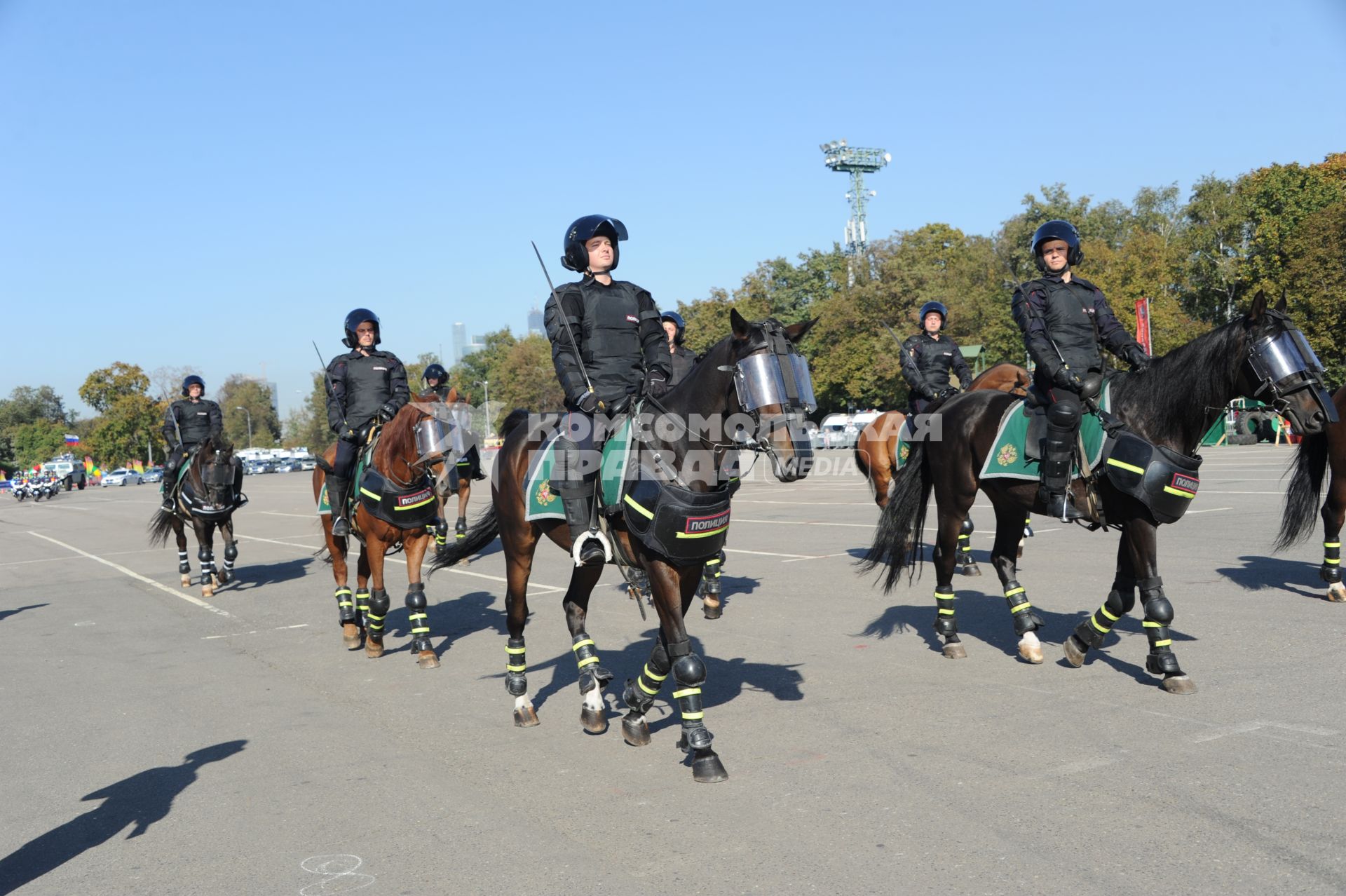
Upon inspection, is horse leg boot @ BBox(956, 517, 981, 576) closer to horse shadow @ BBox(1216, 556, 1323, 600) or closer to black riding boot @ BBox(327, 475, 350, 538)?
horse shadow @ BBox(1216, 556, 1323, 600)

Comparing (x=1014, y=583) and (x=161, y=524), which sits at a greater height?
(x=161, y=524)

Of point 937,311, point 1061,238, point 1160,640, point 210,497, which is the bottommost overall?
point 1160,640

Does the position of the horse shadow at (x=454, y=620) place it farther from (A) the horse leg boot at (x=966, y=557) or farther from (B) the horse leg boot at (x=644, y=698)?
(A) the horse leg boot at (x=966, y=557)

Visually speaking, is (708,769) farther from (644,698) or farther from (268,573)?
(268,573)

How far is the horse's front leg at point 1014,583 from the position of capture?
8.05 m

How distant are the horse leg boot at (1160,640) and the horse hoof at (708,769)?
10.6ft

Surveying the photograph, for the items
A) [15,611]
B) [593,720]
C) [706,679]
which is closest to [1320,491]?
[706,679]

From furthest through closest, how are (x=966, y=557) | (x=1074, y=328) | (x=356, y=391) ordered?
(x=966, y=557), (x=356, y=391), (x=1074, y=328)

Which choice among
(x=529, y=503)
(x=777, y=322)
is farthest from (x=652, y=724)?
(x=777, y=322)

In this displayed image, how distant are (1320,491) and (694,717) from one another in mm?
7465

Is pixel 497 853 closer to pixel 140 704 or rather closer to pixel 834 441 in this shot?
pixel 140 704

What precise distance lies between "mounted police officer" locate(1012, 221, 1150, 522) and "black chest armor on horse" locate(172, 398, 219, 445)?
1280 centimetres

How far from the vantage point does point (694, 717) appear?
5.84 meters

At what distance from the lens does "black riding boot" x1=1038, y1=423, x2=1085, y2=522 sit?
765 cm
